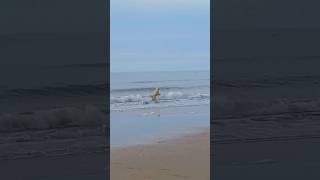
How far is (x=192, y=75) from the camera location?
11.4 ft

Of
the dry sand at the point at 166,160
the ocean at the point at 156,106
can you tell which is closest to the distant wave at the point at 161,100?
the ocean at the point at 156,106

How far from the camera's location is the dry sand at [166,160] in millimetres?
3150

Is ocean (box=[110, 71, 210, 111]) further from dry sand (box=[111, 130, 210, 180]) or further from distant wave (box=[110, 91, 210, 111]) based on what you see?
dry sand (box=[111, 130, 210, 180])
